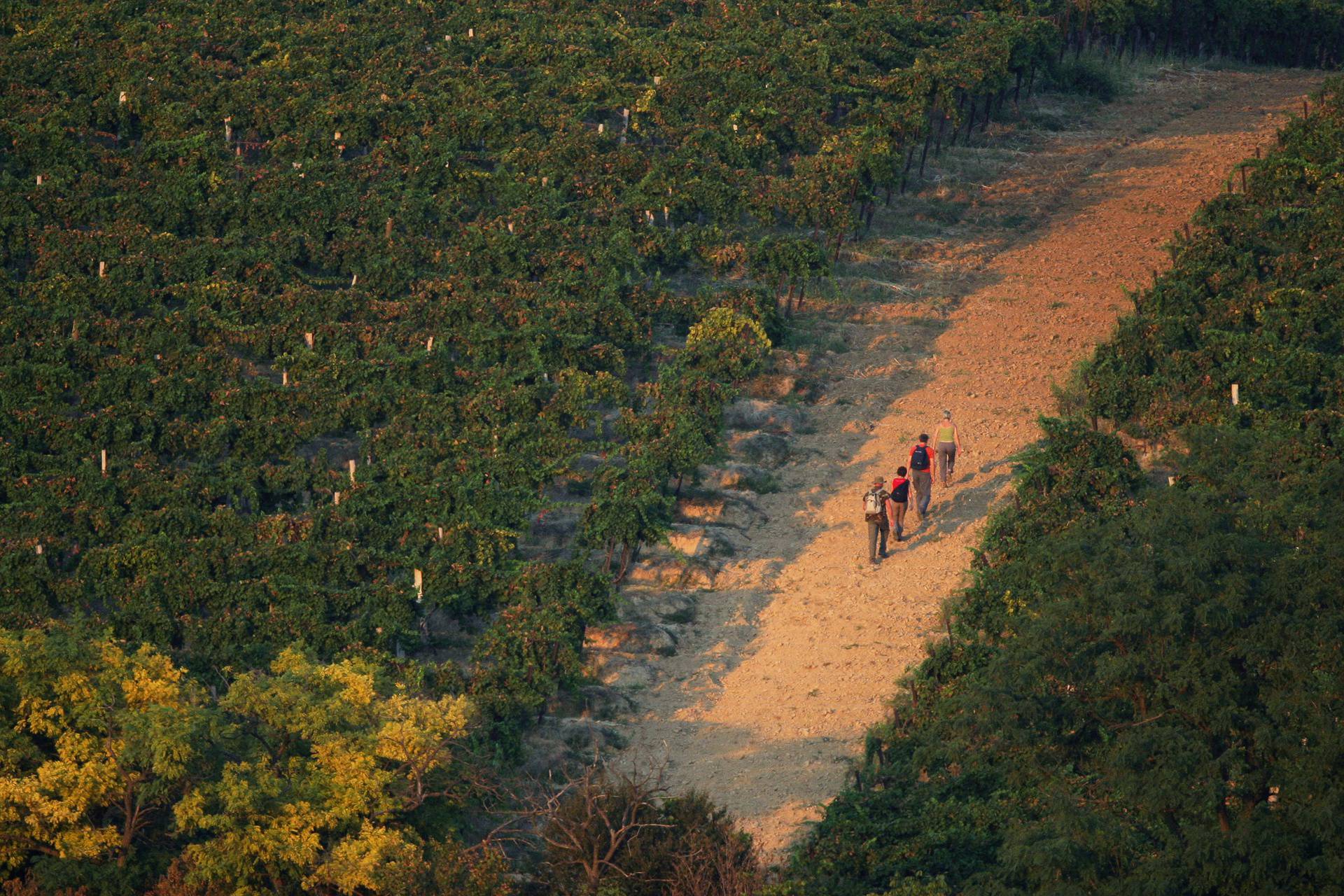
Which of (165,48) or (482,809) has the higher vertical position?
(165,48)

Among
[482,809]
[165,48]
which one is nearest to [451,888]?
[482,809]

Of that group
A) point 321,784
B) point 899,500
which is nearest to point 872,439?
point 899,500

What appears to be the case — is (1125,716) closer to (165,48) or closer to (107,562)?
(107,562)

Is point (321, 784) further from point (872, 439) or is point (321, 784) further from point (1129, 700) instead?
point (872, 439)

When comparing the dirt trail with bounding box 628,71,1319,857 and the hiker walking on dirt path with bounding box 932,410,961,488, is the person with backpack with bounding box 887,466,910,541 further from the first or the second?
the hiker walking on dirt path with bounding box 932,410,961,488

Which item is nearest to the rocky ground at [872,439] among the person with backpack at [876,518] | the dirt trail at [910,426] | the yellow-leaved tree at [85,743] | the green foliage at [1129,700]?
the dirt trail at [910,426]

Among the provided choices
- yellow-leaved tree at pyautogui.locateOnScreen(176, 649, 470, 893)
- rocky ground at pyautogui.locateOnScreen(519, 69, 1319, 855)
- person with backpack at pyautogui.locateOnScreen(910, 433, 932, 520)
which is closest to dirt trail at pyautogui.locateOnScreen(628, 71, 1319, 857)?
rocky ground at pyautogui.locateOnScreen(519, 69, 1319, 855)

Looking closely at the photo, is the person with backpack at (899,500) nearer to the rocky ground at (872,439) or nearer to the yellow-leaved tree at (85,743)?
the rocky ground at (872,439)
